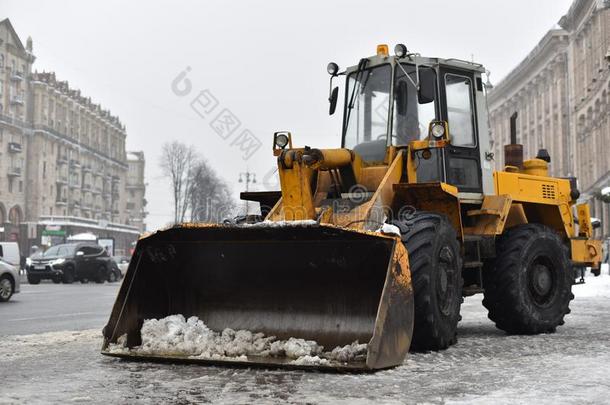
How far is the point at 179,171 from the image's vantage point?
65062 mm

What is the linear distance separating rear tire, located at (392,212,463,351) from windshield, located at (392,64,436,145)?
4.64 feet

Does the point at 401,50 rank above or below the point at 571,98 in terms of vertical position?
below

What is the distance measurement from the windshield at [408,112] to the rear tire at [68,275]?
26.4 m

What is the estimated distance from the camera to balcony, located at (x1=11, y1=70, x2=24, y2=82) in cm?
8112

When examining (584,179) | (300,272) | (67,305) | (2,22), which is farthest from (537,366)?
(2,22)

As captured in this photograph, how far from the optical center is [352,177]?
29.2ft

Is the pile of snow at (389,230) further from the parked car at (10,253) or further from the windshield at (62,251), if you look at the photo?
the windshield at (62,251)

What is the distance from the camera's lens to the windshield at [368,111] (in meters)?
9.54

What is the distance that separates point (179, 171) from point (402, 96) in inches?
2227

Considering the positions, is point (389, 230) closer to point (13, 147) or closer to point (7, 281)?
point (7, 281)

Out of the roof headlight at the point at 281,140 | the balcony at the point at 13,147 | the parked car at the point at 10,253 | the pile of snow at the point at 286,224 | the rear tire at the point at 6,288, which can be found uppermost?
the balcony at the point at 13,147

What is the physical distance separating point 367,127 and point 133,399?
16.3 feet

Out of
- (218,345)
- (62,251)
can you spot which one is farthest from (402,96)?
(62,251)

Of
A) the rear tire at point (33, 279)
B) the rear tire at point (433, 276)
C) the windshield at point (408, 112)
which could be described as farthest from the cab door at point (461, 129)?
the rear tire at point (33, 279)
